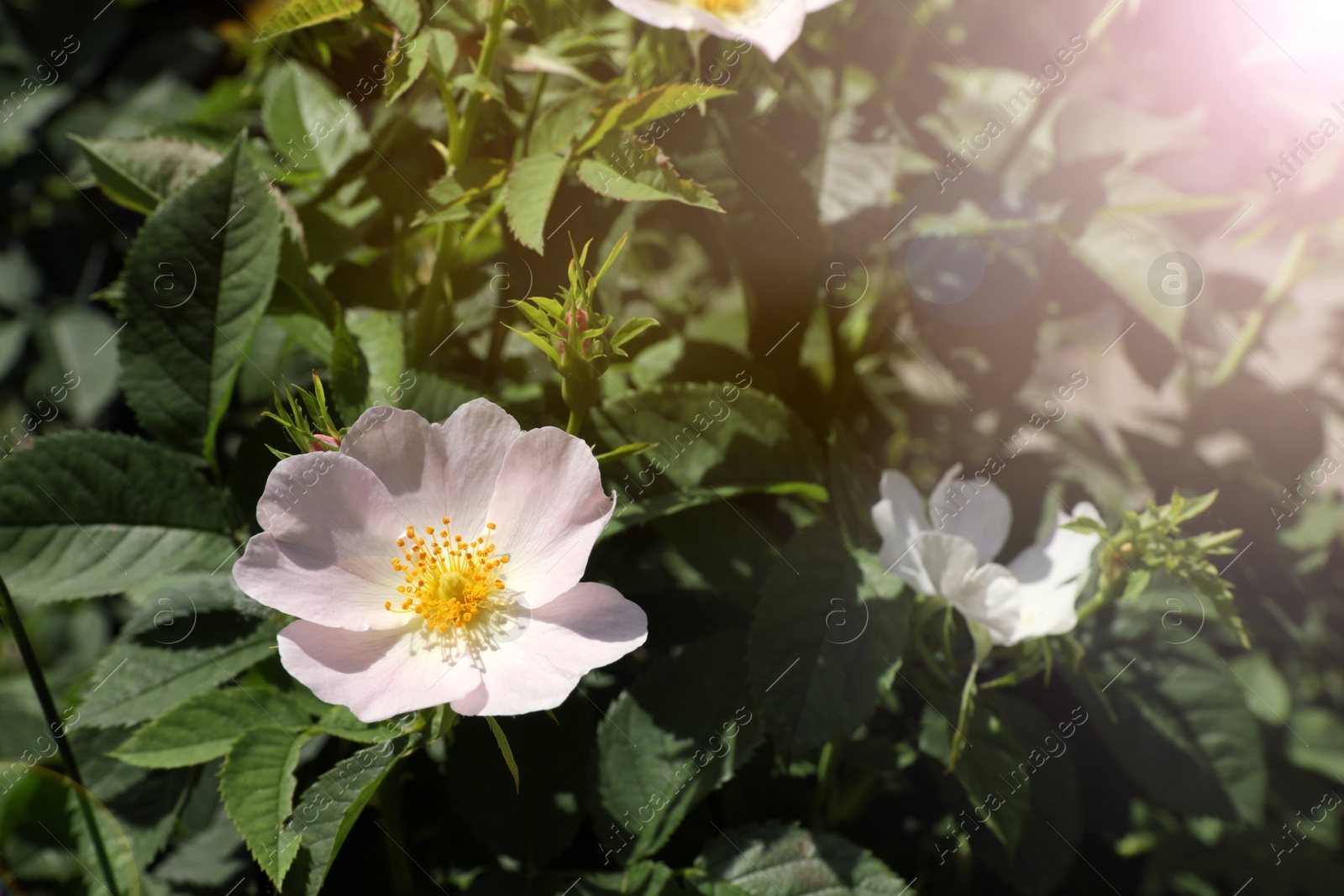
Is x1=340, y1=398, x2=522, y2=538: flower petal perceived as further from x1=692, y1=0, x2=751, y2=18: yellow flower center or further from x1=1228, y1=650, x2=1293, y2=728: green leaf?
Answer: x1=1228, y1=650, x2=1293, y2=728: green leaf

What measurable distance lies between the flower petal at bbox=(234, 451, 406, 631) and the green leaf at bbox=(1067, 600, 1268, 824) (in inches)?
28.6

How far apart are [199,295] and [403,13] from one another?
1.06 ft

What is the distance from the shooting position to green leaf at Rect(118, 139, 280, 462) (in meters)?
0.87

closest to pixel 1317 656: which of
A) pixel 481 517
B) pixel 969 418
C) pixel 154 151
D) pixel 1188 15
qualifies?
pixel 969 418

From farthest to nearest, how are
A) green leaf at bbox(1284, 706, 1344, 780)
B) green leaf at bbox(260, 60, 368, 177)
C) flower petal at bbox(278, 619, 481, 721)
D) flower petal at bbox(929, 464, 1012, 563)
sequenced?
green leaf at bbox(1284, 706, 1344, 780), green leaf at bbox(260, 60, 368, 177), flower petal at bbox(929, 464, 1012, 563), flower petal at bbox(278, 619, 481, 721)

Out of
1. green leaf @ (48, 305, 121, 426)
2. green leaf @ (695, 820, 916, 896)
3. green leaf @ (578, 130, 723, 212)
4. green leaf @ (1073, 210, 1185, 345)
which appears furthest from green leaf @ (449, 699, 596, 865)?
green leaf @ (48, 305, 121, 426)

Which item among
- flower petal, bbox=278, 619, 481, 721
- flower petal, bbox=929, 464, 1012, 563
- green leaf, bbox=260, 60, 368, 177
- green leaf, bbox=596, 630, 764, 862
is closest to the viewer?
flower petal, bbox=278, 619, 481, 721

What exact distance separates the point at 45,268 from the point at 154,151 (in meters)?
0.82

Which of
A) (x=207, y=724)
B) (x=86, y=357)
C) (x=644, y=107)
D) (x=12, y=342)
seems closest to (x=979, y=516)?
(x=644, y=107)

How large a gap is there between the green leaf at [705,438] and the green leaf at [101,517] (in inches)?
15.4

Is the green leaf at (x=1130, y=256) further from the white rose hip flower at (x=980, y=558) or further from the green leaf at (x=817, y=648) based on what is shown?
the green leaf at (x=817, y=648)

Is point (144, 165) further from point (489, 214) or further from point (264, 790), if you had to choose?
point (264, 790)

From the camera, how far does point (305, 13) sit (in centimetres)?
79

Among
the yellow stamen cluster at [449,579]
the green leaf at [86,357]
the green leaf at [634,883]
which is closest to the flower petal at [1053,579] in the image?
the green leaf at [634,883]
